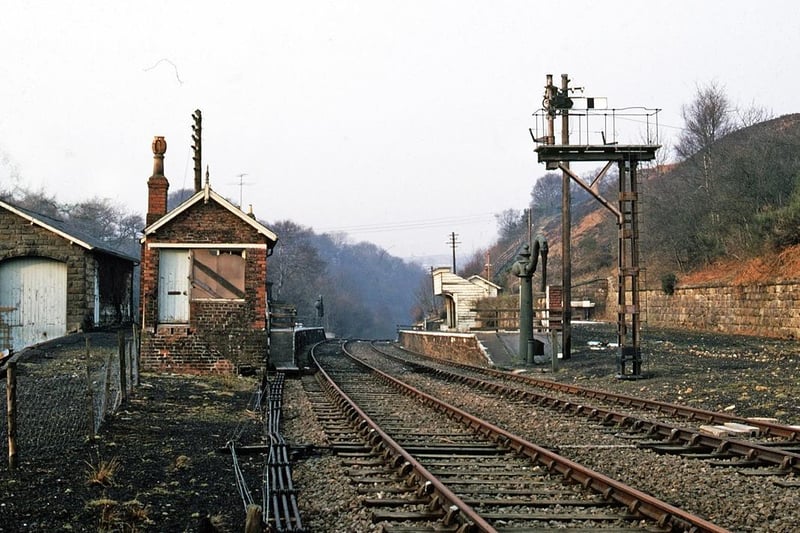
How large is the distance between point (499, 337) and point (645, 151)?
10586 mm

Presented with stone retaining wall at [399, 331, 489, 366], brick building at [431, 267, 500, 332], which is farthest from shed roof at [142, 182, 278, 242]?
brick building at [431, 267, 500, 332]

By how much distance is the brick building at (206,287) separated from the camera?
65.7 feet

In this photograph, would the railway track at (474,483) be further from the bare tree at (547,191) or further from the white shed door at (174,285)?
the bare tree at (547,191)

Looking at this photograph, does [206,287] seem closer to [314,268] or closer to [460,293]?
[460,293]

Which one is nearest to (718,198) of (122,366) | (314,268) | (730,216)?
(730,216)

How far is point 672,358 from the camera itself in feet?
70.4

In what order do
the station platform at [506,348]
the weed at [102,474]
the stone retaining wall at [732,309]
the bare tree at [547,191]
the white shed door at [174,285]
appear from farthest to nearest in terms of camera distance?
the bare tree at [547,191], the stone retaining wall at [732,309], the station platform at [506,348], the white shed door at [174,285], the weed at [102,474]

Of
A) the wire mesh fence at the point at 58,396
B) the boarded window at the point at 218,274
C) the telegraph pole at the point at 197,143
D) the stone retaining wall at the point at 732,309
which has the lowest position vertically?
the wire mesh fence at the point at 58,396

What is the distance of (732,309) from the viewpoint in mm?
29281

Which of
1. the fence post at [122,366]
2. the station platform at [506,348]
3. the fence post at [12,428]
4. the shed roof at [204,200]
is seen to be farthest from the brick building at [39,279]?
the fence post at [12,428]

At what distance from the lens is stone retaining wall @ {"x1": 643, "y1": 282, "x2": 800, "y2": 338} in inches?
982

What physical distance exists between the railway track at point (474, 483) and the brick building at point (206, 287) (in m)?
8.35

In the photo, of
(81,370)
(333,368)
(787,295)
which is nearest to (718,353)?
(787,295)

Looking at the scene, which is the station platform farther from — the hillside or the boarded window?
the boarded window
